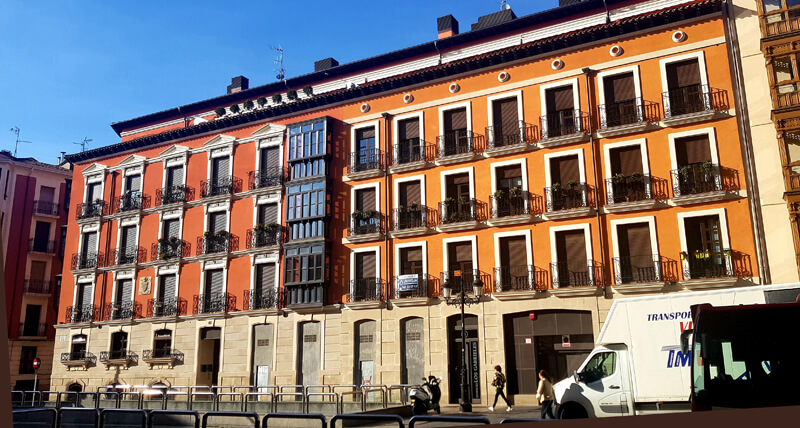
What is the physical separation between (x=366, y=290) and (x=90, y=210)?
65.9ft

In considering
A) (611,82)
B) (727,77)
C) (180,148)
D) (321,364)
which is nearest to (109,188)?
(180,148)

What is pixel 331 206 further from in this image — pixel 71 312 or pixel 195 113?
pixel 71 312

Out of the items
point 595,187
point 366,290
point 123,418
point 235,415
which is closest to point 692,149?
point 595,187

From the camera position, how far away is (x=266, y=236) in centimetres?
3291

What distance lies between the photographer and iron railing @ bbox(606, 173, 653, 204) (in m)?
25.2

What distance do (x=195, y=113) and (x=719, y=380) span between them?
35466 millimetres

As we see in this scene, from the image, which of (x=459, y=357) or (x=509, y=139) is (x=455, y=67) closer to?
(x=509, y=139)

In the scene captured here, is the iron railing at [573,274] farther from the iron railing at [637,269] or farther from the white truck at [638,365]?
the white truck at [638,365]

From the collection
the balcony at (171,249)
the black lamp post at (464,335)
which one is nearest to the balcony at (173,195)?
the balcony at (171,249)

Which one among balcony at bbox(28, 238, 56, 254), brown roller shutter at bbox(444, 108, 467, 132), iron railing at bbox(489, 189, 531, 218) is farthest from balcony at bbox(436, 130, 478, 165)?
balcony at bbox(28, 238, 56, 254)

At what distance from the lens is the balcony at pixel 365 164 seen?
30969 millimetres

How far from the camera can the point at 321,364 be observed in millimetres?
30188

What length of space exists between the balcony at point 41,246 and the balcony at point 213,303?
550 inches

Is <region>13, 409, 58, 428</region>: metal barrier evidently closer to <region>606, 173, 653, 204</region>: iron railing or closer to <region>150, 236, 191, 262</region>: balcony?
<region>606, 173, 653, 204</region>: iron railing
